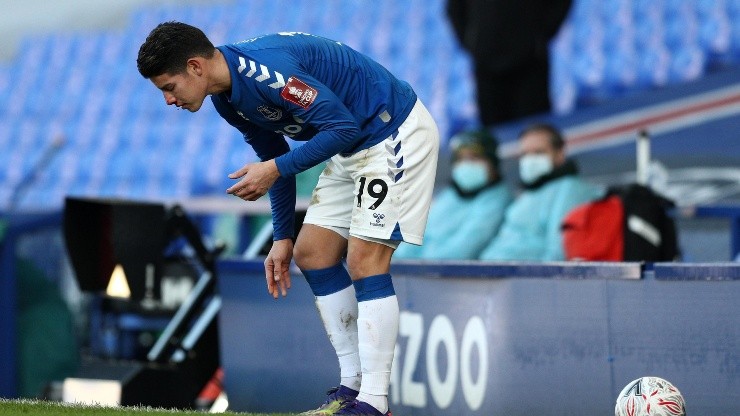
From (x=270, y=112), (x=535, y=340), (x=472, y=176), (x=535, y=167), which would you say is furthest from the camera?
(x=472, y=176)

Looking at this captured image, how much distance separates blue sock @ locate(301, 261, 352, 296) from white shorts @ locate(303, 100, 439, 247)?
0.20 m

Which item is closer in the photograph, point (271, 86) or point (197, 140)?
point (271, 86)

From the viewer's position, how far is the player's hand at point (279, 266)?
4.80m

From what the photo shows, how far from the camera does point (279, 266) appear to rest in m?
4.80

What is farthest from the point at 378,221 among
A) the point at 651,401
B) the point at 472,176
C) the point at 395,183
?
the point at 472,176

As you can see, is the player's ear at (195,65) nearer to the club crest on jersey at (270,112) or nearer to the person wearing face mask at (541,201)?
the club crest on jersey at (270,112)

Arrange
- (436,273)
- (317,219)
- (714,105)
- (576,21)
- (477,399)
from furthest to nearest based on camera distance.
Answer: (576,21), (714,105), (436,273), (477,399), (317,219)

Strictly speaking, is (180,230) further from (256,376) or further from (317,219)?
(317,219)

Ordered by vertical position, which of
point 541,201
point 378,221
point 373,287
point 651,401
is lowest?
point 651,401

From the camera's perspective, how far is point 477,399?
5.79 metres

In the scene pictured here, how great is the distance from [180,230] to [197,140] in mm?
8394

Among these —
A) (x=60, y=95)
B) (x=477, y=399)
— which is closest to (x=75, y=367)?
(x=477, y=399)

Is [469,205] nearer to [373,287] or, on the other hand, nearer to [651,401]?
[373,287]

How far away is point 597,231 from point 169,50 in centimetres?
372
